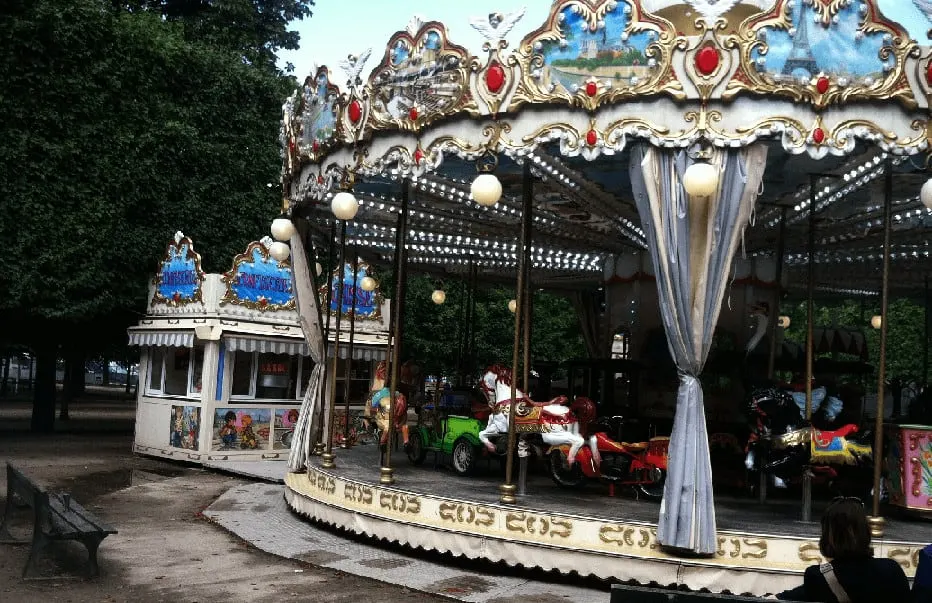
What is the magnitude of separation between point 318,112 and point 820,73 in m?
5.39

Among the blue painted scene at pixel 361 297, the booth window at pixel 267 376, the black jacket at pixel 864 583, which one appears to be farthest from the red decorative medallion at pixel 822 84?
the booth window at pixel 267 376

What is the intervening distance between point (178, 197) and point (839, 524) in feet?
66.8

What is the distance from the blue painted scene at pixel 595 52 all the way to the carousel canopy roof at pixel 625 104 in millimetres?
11

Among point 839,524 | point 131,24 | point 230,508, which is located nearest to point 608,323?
point 230,508

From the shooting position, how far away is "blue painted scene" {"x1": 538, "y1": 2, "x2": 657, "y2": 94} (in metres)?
7.45

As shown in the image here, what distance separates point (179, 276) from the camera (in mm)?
17984

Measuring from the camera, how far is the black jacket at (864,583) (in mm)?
3488

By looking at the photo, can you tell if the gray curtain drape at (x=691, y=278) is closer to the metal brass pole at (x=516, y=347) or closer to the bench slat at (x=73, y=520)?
the metal brass pole at (x=516, y=347)

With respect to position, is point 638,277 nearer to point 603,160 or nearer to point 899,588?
point 603,160

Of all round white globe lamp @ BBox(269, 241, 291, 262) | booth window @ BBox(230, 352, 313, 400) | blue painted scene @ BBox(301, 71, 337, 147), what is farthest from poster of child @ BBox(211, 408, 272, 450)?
blue painted scene @ BBox(301, 71, 337, 147)

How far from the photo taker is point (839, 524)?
11.7 feet

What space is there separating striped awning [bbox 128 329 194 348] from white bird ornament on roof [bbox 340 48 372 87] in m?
8.89

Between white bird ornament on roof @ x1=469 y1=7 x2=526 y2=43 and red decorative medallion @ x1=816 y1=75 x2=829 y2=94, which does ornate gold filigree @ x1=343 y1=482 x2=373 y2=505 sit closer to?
white bird ornament on roof @ x1=469 y1=7 x2=526 y2=43

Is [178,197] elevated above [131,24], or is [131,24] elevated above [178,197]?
[131,24]
